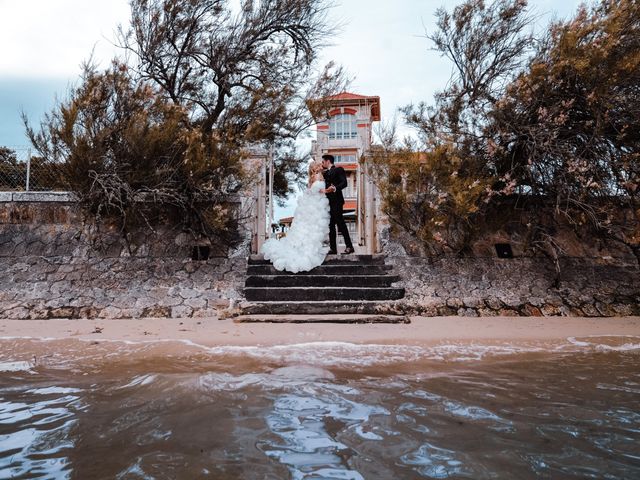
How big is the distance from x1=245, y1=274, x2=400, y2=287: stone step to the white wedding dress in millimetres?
Result: 227

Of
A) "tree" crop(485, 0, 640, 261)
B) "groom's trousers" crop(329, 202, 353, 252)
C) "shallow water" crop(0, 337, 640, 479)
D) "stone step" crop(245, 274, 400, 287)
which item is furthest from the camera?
"groom's trousers" crop(329, 202, 353, 252)

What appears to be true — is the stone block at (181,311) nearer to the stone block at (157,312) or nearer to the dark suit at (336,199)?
the stone block at (157,312)

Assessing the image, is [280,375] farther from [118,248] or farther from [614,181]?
[614,181]

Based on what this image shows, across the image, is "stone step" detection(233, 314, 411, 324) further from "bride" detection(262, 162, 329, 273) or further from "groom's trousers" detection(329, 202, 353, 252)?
"groom's trousers" detection(329, 202, 353, 252)

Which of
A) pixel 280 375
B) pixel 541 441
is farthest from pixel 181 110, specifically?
pixel 541 441

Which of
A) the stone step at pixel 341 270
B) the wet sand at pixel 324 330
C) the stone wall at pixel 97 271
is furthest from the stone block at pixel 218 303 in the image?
the stone step at pixel 341 270

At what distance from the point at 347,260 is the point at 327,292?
1218 millimetres

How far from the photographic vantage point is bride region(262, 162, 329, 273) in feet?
22.0

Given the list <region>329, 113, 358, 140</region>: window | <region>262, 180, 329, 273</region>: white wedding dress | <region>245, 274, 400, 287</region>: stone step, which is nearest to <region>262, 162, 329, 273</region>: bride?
<region>262, 180, 329, 273</region>: white wedding dress

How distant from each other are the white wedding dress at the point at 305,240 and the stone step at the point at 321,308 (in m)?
0.99

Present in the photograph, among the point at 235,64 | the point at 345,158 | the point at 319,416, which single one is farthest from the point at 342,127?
the point at 319,416

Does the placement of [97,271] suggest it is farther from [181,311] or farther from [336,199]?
[336,199]

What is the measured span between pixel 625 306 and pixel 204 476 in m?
6.96

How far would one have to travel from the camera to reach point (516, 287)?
6398 millimetres
